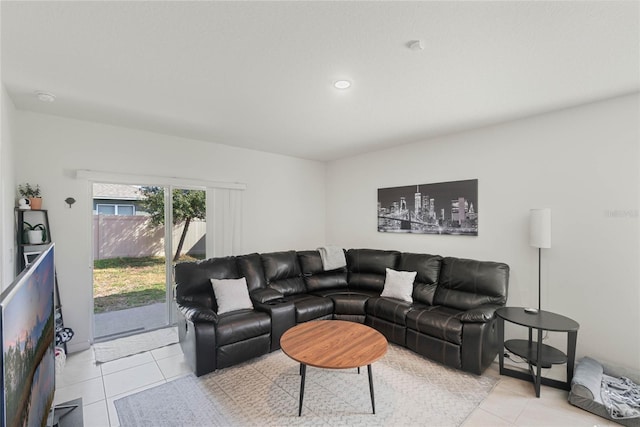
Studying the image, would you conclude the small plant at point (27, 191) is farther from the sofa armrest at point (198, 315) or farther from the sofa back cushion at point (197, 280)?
the sofa armrest at point (198, 315)

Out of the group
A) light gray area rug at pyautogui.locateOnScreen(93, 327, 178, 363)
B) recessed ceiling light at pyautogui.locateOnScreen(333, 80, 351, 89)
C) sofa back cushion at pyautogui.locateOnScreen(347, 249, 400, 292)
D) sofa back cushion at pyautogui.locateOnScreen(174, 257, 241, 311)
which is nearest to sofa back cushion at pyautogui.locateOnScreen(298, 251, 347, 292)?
sofa back cushion at pyautogui.locateOnScreen(347, 249, 400, 292)

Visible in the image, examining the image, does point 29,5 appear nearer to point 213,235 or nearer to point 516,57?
point 516,57

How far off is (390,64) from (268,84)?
992 mm

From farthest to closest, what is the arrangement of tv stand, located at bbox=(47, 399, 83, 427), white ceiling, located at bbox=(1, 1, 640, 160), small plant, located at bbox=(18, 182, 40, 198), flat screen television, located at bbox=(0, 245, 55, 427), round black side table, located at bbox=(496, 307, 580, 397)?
1. small plant, located at bbox=(18, 182, 40, 198)
2. round black side table, located at bbox=(496, 307, 580, 397)
3. white ceiling, located at bbox=(1, 1, 640, 160)
4. tv stand, located at bbox=(47, 399, 83, 427)
5. flat screen television, located at bbox=(0, 245, 55, 427)

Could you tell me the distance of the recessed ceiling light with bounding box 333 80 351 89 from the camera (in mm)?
2387

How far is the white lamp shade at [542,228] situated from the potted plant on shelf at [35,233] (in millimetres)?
4993

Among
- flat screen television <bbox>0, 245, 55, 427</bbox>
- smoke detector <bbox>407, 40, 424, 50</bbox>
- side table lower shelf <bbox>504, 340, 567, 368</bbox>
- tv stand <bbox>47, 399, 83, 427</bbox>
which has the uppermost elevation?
smoke detector <bbox>407, 40, 424, 50</bbox>

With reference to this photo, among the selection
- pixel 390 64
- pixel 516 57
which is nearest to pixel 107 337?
pixel 390 64

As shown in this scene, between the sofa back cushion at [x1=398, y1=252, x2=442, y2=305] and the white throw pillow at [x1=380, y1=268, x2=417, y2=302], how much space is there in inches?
3.0

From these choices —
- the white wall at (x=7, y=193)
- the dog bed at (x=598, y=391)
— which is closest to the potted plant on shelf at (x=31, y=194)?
the white wall at (x=7, y=193)

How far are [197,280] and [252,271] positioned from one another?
26.9 inches

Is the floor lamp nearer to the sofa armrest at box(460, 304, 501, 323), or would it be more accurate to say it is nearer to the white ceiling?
the sofa armrest at box(460, 304, 501, 323)

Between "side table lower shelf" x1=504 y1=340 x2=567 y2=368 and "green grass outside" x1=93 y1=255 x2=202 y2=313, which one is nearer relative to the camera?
"side table lower shelf" x1=504 y1=340 x2=567 y2=368

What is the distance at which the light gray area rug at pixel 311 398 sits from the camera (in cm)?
222
